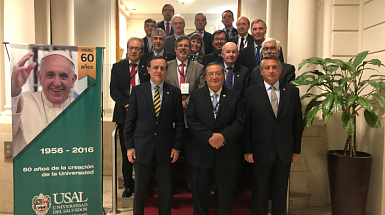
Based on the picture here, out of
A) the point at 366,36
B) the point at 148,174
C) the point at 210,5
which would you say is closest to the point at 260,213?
the point at 148,174

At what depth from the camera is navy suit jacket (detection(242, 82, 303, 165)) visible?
2.60 meters

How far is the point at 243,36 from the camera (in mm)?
4172

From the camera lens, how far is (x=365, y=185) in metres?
2.90

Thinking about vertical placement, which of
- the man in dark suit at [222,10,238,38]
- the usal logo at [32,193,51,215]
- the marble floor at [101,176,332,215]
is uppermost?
the man in dark suit at [222,10,238,38]

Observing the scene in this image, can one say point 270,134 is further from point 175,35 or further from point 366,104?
point 175,35

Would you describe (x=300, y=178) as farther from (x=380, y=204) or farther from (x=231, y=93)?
(x=231, y=93)

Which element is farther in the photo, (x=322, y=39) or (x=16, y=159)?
(x=322, y=39)

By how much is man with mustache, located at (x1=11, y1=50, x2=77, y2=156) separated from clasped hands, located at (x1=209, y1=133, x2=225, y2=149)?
4.98 ft

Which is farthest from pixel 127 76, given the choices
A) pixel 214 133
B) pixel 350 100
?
pixel 350 100

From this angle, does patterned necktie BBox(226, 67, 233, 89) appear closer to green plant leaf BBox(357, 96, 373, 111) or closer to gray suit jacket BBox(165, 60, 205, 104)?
gray suit jacket BBox(165, 60, 205, 104)

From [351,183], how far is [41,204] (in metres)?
3.23

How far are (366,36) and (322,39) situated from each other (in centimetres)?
54

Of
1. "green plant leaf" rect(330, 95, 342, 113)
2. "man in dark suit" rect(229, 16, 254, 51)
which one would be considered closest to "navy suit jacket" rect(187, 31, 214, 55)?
"man in dark suit" rect(229, 16, 254, 51)

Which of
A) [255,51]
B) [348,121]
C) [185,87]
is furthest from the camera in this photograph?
[255,51]
